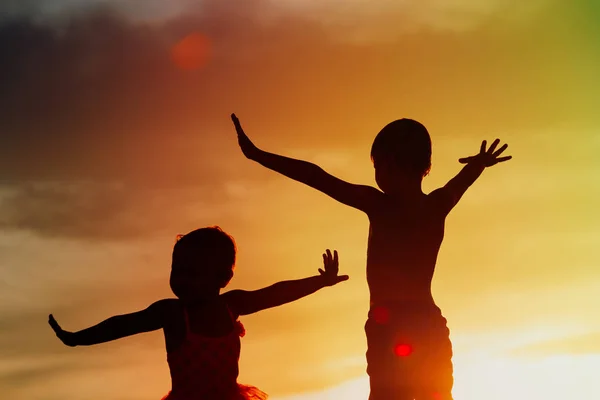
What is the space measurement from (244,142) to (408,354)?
7.51 feet

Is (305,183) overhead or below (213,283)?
overhead

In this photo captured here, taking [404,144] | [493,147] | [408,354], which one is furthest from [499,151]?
[408,354]

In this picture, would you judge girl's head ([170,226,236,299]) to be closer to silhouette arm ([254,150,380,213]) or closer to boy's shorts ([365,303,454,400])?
silhouette arm ([254,150,380,213])

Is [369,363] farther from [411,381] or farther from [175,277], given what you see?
[175,277]

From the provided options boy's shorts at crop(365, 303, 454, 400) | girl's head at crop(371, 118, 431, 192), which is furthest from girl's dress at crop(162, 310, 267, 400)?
girl's head at crop(371, 118, 431, 192)

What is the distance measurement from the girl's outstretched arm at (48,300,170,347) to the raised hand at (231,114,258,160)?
161 cm

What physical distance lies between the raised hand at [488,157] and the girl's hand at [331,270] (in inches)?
65.5

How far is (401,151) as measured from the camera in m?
6.71

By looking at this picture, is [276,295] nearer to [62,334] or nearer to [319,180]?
[319,180]

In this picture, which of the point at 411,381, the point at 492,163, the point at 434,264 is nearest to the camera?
the point at 411,381

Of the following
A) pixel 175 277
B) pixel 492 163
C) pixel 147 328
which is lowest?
pixel 147 328

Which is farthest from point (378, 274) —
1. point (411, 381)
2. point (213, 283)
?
point (213, 283)

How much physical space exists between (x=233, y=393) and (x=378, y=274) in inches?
68.9

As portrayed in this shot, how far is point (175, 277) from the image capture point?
7.01 meters
